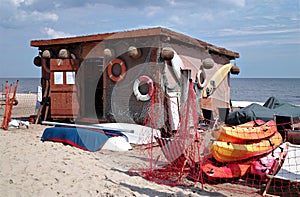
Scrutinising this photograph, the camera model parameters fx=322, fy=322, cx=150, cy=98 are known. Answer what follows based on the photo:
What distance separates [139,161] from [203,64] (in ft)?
15.2

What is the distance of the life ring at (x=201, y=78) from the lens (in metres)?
9.31

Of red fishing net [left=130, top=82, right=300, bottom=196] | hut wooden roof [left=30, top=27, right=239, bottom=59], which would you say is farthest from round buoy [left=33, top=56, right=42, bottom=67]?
red fishing net [left=130, top=82, right=300, bottom=196]

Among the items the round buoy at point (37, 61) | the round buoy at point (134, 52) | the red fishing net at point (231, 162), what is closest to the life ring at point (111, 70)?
the round buoy at point (134, 52)

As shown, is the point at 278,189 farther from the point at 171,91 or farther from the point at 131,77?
the point at 131,77

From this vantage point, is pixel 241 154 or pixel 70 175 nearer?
pixel 70 175

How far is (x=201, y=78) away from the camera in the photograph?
31.3 ft

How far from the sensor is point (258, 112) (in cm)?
808

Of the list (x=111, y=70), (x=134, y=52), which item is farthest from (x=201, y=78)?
(x=111, y=70)

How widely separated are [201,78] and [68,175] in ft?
19.5

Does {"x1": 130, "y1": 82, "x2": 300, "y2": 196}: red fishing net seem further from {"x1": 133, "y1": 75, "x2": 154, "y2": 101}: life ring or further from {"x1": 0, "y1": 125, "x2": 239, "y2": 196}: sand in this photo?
{"x1": 133, "y1": 75, "x2": 154, "y2": 101}: life ring

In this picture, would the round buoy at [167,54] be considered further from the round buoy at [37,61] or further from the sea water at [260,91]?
the sea water at [260,91]

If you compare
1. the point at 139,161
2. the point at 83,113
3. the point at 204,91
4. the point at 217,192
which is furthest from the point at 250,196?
the point at 83,113

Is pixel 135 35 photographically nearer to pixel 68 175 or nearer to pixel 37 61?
pixel 37 61

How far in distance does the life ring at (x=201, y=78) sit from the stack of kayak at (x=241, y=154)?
399cm
